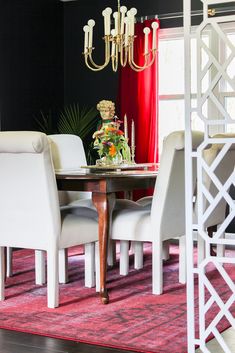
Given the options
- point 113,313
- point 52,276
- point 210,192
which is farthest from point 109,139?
point 113,313

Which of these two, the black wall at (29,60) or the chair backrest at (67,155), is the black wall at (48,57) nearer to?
the black wall at (29,60)

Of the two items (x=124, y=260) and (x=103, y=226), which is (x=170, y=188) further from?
(x=124, y=260)

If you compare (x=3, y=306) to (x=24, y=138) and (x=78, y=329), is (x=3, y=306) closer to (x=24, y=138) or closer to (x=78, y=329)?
(x=78, y=329)

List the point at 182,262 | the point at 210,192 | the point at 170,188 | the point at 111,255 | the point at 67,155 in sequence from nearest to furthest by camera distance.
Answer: the point at 170,188, the point at 182,262, the point at 210,192, the point at 111,255, the point at 67,155

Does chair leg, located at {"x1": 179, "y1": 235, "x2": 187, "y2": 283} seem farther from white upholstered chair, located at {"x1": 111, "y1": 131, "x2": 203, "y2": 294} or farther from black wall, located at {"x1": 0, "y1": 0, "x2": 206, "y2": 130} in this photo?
black wall, located at {"x1": 0, "y1": 0, "x2": 206, "y2": 130}

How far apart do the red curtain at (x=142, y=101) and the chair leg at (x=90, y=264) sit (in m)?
2.54

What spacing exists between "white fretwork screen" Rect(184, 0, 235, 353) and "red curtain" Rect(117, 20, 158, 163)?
558 millimetres

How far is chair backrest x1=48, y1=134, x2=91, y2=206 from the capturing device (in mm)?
5000

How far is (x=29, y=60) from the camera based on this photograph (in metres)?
6.50

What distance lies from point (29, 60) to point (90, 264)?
3.13m

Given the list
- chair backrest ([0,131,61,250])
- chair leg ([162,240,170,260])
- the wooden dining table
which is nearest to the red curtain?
chair leg ([162,240,170,260])

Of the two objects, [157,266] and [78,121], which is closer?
[157,266]

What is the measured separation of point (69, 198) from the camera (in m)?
4.99

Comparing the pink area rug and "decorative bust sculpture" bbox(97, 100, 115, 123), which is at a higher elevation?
"decorative bust sculpture" bbox(97, 100, 115, 123)
